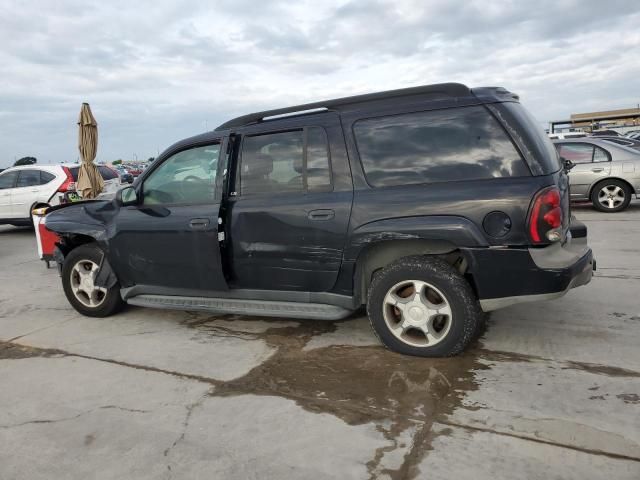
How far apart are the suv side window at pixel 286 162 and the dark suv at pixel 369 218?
11mm

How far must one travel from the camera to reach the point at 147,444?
109 inches

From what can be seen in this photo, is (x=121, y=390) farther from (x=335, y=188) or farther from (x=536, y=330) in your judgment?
(x=536, y=330)

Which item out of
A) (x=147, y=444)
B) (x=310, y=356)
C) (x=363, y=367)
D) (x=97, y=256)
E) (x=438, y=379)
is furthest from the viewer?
(x=97, y=256)

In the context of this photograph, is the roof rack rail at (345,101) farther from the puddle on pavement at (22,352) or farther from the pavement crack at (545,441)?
the puddle on pavement at (22,352)

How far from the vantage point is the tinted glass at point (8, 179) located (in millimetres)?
12203

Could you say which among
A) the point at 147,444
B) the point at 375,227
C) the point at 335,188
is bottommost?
the point at 147,444

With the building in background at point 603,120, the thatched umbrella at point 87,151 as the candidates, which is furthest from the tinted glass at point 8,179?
the building in background at point 603,120

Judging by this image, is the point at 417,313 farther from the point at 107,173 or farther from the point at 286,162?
the point at 107,173

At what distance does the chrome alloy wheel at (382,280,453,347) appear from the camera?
3.57 meters

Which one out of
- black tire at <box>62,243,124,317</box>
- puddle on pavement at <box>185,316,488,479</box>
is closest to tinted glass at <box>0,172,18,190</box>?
black tire at <box>62,243,124,317</box>

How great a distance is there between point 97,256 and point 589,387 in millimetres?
4220

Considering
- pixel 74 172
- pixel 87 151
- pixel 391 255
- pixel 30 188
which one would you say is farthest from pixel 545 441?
pixel 30 188

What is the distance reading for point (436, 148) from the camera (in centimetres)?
352

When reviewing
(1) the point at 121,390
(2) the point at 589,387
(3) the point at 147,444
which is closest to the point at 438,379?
(2) the point at 589,387
